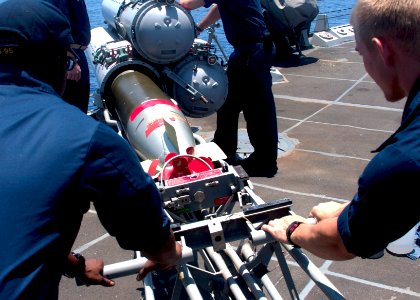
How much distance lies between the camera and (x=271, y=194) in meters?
5.59

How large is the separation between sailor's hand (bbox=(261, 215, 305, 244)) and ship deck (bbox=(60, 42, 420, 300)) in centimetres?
91

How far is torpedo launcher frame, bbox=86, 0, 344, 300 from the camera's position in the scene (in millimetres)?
2820

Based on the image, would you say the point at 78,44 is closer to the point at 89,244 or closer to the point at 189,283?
the point at 89,244

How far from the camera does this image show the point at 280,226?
2596mm

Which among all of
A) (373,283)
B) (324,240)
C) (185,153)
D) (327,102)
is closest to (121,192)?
(324,240)

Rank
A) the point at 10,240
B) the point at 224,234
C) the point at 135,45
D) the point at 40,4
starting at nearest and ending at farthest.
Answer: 1. the point at 10,240
2. the point at 40,4
3. the point at 224,234
4. the point at 135,45

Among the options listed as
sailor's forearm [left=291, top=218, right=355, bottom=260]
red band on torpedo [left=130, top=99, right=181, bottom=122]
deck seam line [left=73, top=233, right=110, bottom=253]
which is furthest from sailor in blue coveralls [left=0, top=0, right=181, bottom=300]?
red band on torpedo [left=130, top=99, right=181, bottom=122]

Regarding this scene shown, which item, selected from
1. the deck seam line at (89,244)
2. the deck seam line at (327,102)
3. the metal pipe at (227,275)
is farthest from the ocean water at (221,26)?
the metal pipe at (227,275)

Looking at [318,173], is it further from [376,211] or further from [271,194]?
[376,211]

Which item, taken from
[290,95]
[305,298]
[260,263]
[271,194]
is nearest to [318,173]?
[271,194]

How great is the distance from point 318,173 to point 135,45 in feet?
8.21

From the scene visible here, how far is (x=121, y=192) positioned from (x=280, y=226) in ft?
3.68

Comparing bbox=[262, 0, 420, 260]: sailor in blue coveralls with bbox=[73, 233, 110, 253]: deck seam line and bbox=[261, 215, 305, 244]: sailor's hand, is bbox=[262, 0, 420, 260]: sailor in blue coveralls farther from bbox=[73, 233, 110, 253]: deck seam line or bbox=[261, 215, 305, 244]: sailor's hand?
bbox=[73, 233, 110, 253]: deck seam line

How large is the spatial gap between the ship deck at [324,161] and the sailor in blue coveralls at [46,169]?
86cm
